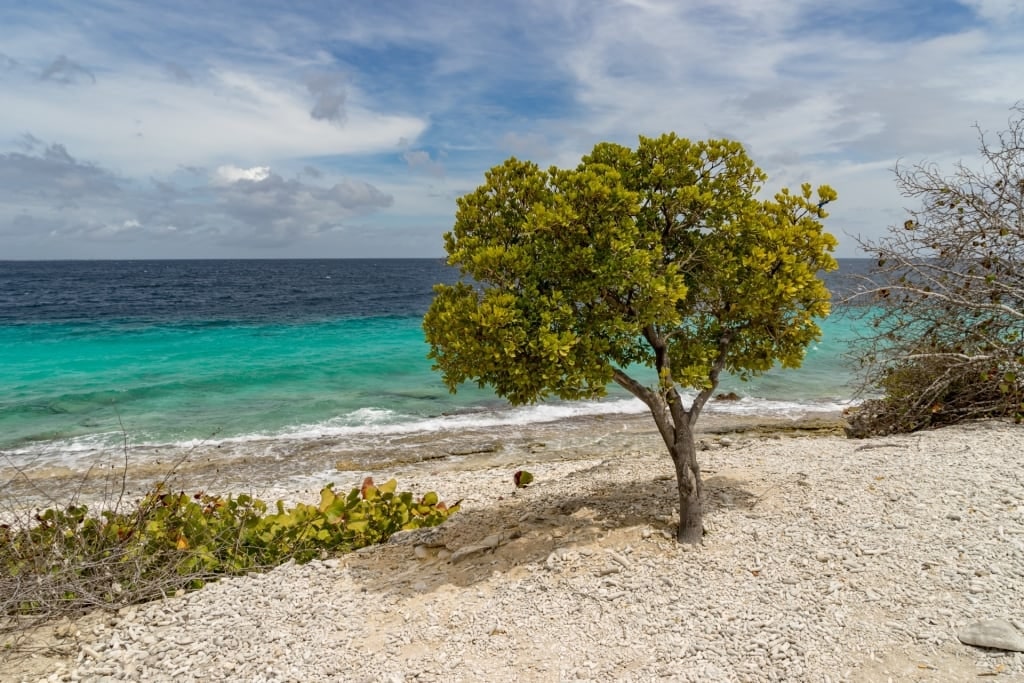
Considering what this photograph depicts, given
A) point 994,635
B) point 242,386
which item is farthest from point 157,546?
point 242,386

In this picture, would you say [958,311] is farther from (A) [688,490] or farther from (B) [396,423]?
(B) [396,423]

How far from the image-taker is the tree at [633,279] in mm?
5871

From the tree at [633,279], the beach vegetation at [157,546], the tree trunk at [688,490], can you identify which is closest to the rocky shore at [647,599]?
the tree trunk at [688,490]

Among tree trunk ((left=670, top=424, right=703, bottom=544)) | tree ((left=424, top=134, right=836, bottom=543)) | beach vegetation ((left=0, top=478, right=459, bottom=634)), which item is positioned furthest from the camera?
tree trunk ((left=670, top=424, right=703, bottom=544))

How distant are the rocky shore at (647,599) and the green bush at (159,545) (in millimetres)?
326

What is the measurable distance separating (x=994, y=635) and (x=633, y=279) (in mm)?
3879

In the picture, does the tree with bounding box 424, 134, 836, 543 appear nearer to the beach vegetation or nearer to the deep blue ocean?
the beach vegetation

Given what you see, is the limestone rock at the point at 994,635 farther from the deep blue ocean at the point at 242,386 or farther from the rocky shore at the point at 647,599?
the deep blue ocean at the point at 242,386

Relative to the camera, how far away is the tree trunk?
6602 millimetres

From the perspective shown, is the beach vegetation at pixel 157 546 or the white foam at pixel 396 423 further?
the white foam at pixel 396 423

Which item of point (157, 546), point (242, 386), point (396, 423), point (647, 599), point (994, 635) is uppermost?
point (994, 635)

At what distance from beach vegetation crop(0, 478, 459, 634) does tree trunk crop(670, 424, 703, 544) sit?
3470 millimetres

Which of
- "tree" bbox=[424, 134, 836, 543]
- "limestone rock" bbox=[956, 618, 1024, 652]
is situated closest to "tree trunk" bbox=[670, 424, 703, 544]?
"tree" bbox=[424, 134, 836, 543]

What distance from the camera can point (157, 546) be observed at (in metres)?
7.15
